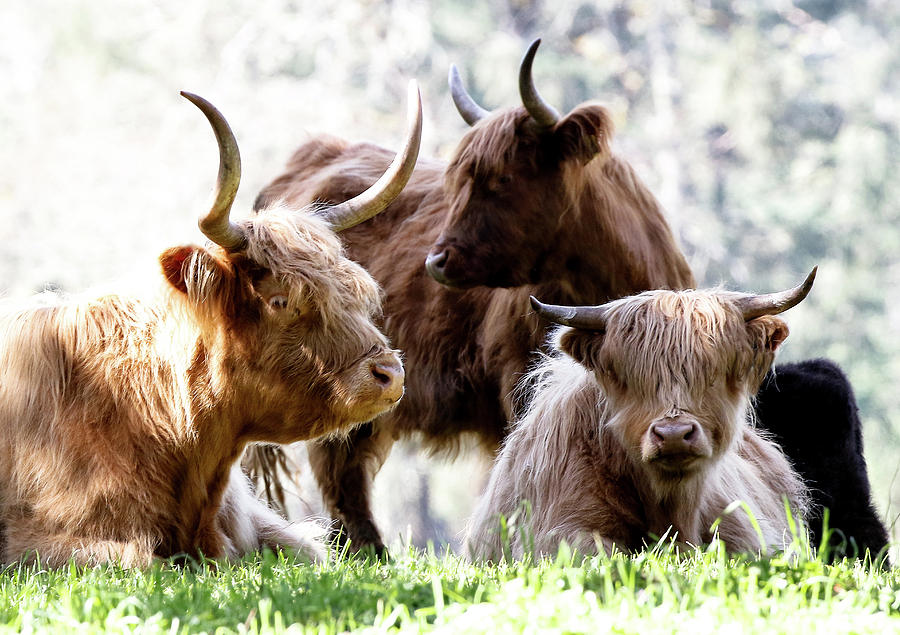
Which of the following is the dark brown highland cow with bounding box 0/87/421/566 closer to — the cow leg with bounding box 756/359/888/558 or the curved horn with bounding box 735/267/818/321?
the curved horn with bounding box 735/267/818/321

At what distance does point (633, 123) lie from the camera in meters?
20.7

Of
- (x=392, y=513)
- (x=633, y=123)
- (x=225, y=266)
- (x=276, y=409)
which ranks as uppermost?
(x=633, y=123)

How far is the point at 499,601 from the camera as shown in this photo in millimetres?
2682

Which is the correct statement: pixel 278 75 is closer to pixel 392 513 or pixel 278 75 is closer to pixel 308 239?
pixel 392 513

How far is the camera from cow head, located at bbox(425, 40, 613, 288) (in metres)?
5.86

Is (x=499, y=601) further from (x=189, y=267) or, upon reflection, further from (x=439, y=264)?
(x=439, y=264)

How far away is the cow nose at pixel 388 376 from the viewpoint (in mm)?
4141

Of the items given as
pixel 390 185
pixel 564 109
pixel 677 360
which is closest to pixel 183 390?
pixel 390 185

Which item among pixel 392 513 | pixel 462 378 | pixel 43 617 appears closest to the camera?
pixel 43 617

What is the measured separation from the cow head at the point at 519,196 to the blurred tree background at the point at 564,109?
12083mm

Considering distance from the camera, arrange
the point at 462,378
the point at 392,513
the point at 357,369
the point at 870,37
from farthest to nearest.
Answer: the point at 870,37 < the point at 392,513 < the point at 462,378 < the point at 357,369

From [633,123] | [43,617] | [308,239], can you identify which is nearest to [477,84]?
[633,123]

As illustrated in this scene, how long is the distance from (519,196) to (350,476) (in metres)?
1.94

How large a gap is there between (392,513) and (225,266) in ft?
47.9
